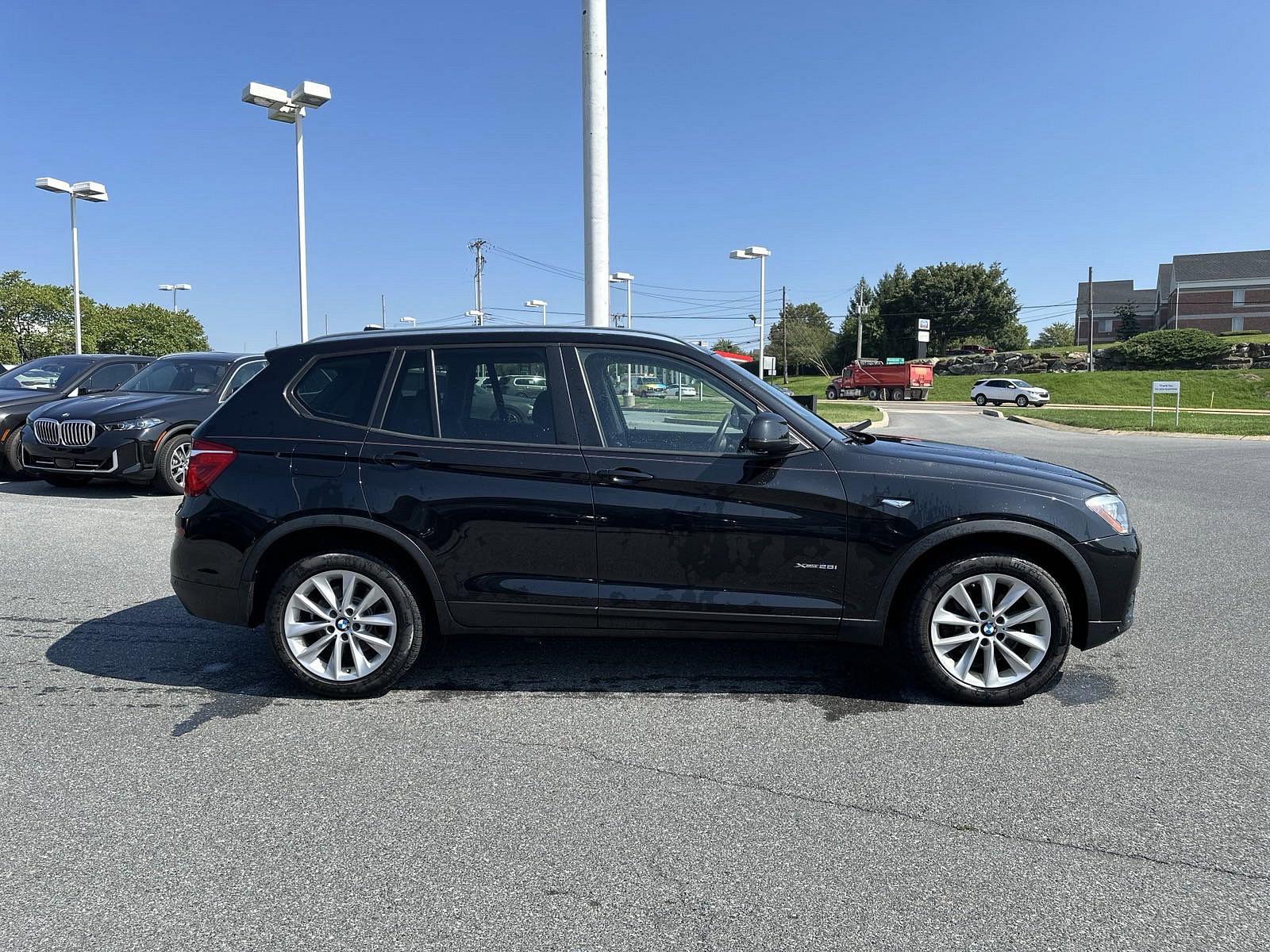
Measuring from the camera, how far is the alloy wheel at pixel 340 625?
4.39m

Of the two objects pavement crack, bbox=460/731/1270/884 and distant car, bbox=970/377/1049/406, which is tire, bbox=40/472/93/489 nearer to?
pavement crack, bbox=460/731/1270/884

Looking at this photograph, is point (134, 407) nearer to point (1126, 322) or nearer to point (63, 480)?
point (63, 480)

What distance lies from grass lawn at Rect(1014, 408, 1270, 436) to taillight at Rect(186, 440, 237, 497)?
27103 millimetres

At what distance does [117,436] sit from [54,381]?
440 cm

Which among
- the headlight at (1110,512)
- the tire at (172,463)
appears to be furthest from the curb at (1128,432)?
the tire at (172,463)

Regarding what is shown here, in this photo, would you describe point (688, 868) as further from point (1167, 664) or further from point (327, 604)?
point (1167, 664)

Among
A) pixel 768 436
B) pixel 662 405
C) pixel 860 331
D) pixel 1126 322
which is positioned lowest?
pixel 768 436

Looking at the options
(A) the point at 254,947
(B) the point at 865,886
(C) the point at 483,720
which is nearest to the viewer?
(A) the point at 254,947

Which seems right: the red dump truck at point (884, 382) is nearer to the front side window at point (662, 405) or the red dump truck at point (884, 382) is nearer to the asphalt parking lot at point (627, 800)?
the asphalt parking lot at point (627, 800)

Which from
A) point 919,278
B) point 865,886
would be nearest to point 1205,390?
point 919,278

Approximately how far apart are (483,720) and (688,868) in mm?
1531

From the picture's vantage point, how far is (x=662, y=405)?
4473mm

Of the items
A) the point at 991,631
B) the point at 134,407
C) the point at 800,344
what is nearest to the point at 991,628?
the point at 991,631

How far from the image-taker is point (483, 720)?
4156 millimetres
